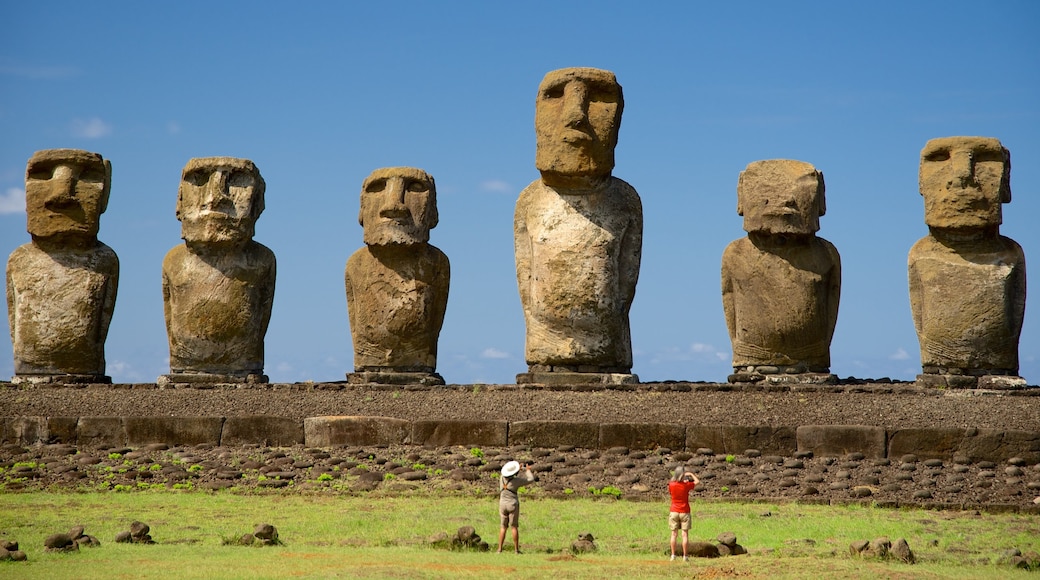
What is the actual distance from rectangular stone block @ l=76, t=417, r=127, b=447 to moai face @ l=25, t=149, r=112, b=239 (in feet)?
12.3

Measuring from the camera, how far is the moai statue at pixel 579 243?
18.7 meters

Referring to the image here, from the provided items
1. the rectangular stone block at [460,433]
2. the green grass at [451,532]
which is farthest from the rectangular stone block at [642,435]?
the green grass at [451,532]

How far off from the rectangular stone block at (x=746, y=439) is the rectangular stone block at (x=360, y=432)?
3083 mm

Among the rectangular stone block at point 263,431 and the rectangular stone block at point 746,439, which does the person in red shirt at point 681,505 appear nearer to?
the rectangular stone block at point 746,439

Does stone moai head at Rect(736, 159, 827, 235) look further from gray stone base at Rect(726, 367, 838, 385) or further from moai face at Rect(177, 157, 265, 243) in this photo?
moai face at Rect(177, 157, 265, 243)

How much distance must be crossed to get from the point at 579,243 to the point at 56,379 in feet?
23.0

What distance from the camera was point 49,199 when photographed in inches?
806

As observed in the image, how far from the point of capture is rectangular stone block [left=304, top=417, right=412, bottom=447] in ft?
55.5

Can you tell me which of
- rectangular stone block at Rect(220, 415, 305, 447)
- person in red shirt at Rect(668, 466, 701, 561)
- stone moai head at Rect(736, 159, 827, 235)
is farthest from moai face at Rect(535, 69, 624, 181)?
person in red shirt at Rect(668, 466, 701, 561)

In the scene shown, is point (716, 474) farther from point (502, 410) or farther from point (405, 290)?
point (405, 290)

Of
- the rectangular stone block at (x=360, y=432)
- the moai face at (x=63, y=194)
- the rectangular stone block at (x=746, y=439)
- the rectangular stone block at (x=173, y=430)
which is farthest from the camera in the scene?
the moai face at (x=63, y=194)

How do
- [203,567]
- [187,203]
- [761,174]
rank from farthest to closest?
[187,203] < [761,174] < [203,567]

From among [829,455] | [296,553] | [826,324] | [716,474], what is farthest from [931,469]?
[296,553]

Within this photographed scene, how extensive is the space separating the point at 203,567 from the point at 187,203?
32.0 ft
